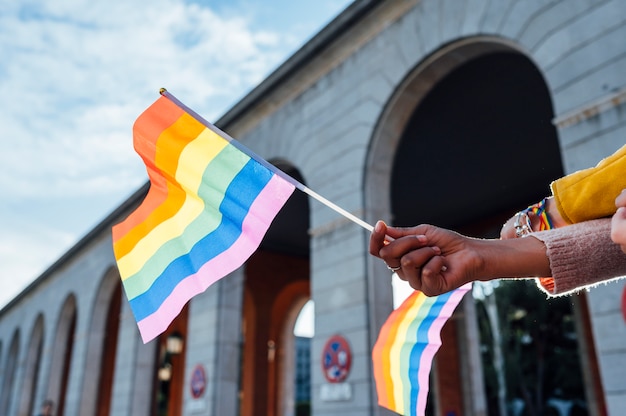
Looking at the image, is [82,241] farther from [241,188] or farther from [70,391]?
[241,188]

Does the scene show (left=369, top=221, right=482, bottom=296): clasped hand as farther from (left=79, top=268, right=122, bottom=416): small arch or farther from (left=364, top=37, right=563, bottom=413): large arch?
(left=79, top=268, right=122, bottom=416): small arch

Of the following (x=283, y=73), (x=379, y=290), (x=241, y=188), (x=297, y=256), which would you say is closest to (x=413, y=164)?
(x=283, y=73)

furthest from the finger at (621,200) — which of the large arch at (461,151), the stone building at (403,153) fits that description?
the large arch at (461,151)

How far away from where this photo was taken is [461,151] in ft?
40.9

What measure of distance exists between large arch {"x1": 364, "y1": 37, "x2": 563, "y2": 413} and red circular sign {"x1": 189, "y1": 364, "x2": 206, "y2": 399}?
5.41m

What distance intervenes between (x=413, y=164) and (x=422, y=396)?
924cm

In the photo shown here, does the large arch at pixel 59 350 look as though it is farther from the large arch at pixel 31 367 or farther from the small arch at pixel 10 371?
the small arch at pixel 10 371

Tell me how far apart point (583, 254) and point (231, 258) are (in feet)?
5.70

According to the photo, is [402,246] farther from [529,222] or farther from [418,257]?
[529,222]

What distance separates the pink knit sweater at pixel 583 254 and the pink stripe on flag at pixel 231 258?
51.5 inches

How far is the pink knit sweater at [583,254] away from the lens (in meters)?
1.66

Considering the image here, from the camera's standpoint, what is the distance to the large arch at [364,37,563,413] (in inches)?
366

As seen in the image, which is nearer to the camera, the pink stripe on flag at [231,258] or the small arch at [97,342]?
the pink stripe on flag at [231,258]

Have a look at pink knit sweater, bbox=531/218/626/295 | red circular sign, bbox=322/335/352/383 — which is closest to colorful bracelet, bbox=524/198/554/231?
pink knit sweater, bbox=531/218/626/295
